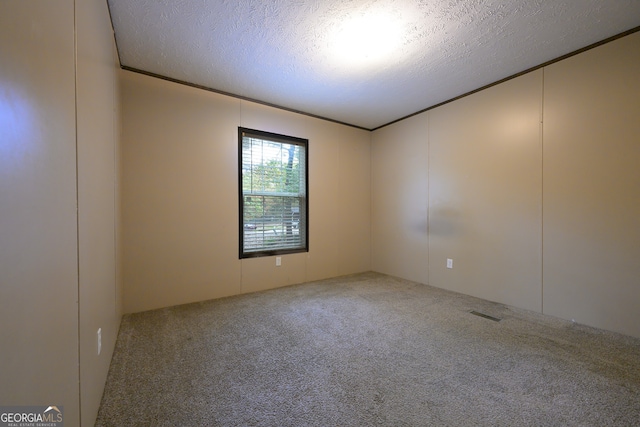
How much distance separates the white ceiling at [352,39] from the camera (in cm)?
190

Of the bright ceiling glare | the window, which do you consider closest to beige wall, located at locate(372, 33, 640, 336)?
the bright ceiling glare

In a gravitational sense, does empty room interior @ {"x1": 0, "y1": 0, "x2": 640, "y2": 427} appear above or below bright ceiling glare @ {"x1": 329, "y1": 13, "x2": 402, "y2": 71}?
below

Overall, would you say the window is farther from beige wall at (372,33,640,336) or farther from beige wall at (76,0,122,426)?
beige wall at (372,33,640,336)

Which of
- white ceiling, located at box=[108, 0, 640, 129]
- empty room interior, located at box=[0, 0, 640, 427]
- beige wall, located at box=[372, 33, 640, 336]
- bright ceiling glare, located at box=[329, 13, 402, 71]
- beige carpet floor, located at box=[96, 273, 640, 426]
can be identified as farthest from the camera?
beige wall, located at box=[372, 33, 640, 336]

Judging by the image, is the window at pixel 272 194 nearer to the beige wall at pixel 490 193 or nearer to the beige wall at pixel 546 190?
the beige wall at pixel 546 190

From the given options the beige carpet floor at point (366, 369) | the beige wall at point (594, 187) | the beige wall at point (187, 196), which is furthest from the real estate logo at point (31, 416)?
the beige wall at point (594, 187)

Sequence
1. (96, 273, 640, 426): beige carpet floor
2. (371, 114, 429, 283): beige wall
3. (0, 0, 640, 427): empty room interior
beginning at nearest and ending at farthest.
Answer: (0, 0, 640, 427): empty room interior → (96, 273, 640, 426): beige carpet floor → (371, 114, 429, 283): beige wall

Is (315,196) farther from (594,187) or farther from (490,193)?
(594,187)

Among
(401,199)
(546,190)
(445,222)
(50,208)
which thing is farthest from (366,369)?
(401,199)

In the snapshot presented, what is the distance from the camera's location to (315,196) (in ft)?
13.2

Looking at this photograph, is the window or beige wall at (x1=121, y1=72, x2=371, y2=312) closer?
beige wall at (x1=121, y1=72, x2=371, y2=312)

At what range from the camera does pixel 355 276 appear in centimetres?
429

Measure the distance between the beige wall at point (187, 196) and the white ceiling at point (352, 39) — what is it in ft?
1.05

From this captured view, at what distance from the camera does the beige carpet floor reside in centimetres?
135
